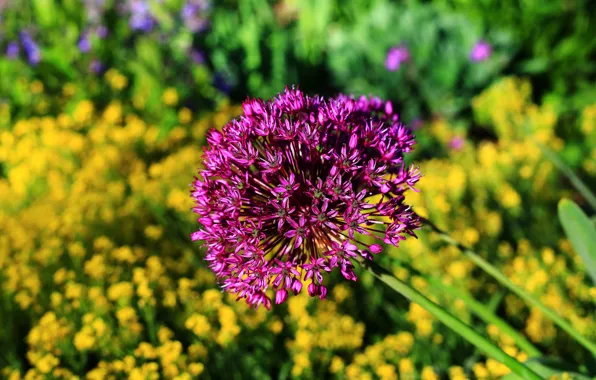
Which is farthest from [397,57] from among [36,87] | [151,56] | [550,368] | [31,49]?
[31,49]

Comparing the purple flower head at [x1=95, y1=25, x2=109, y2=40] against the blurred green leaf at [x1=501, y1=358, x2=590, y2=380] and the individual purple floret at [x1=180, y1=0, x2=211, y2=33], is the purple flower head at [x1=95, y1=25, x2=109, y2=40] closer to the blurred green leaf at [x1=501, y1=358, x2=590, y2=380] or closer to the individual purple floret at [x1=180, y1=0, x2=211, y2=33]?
the individual purple floret at [x1=180, y1=0, x2=211, y2=33]

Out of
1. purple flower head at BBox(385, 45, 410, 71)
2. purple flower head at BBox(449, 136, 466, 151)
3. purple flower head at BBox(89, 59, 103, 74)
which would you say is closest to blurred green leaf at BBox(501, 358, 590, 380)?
purple flower head at BBox(449, 136, 466, 151)

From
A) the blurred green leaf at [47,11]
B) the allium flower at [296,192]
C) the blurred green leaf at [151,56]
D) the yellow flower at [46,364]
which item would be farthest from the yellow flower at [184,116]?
the allium flower at [296,192]

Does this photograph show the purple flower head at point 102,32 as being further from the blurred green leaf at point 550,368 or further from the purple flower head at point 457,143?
the blurred green leaf at point 550,368

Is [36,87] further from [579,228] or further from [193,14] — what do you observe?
[579,228]

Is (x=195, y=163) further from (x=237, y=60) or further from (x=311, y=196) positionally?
(x=311, y=196)
